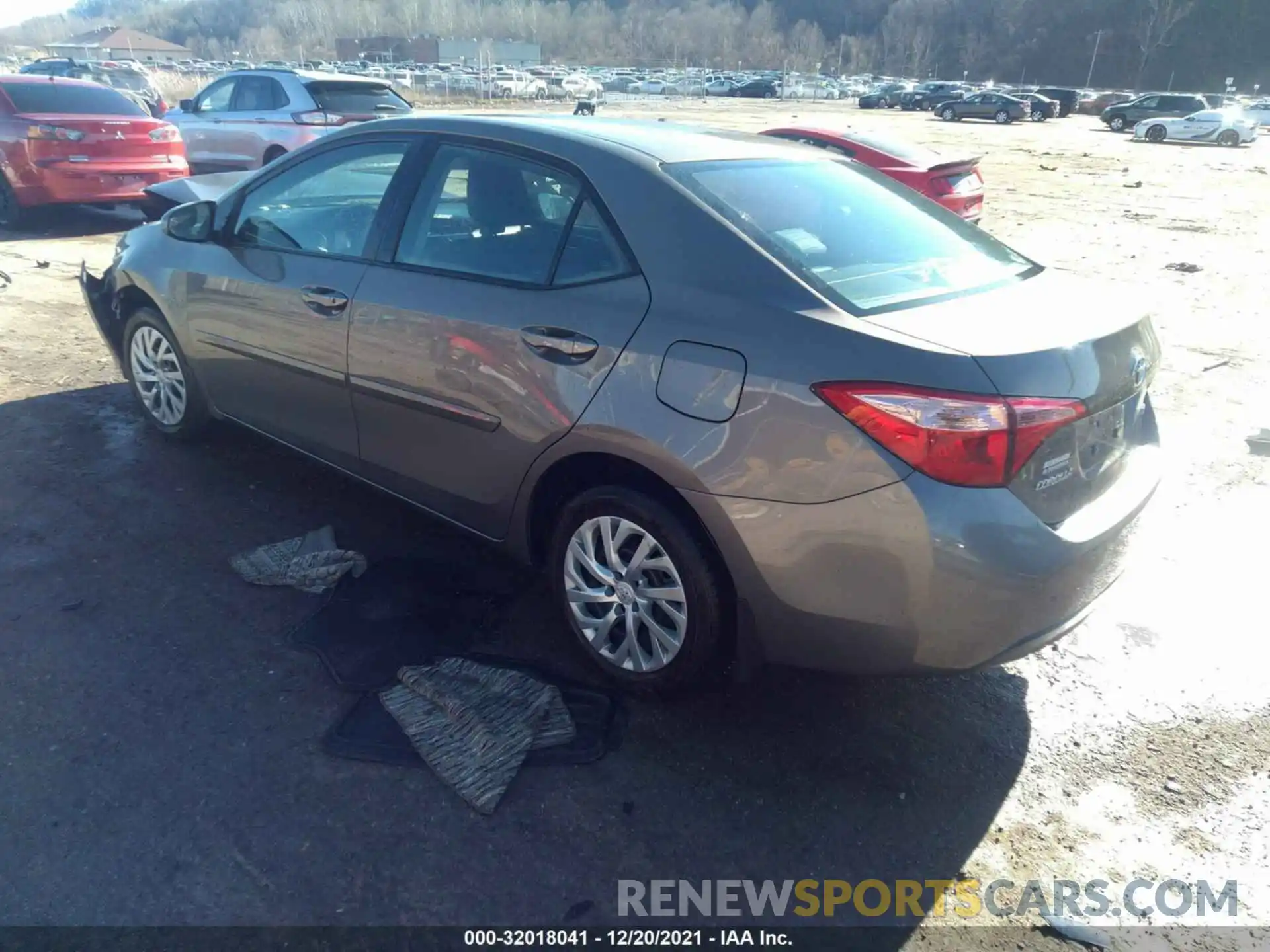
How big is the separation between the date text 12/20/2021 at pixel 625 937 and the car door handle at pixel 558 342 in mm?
1615

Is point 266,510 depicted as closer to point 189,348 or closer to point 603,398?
point 189,348

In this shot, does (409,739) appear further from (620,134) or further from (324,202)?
(324,202)

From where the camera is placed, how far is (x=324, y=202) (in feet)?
13.3

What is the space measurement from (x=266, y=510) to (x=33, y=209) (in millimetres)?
9180

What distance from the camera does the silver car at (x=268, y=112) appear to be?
11.5 m

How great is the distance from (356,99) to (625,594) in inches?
422

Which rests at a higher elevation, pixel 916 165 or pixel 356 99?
pixel 356 99

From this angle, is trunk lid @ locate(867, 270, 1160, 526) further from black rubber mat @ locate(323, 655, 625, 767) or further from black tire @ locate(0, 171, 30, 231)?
black tire @ locate(0, 171, 30, 231)

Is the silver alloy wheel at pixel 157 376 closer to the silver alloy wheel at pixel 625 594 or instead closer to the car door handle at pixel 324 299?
the car door handle at pixel 324 299

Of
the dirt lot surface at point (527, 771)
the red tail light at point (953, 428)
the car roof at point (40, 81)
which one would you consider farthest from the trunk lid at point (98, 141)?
the red tail light at point (953, 428)

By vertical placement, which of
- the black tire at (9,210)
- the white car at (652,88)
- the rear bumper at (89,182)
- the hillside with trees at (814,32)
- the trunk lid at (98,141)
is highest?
the hillside with trees at (814,32)

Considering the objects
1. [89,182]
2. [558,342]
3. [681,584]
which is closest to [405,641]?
[681,584]

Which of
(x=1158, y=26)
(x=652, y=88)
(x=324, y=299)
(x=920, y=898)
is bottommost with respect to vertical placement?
(x=652, y=88)

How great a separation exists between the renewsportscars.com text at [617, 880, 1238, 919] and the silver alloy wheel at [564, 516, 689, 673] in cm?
74
